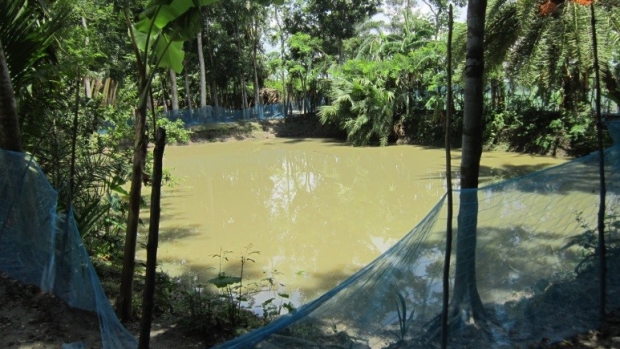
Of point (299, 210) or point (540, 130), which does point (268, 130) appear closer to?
point (540, 130)

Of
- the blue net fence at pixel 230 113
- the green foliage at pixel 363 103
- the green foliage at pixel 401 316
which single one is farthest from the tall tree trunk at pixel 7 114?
the blue net fence at pixel 230 113

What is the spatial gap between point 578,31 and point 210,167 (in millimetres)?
11666

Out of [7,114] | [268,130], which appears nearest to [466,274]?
[7,114]

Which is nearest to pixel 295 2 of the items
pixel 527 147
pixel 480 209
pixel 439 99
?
pixel 439 99

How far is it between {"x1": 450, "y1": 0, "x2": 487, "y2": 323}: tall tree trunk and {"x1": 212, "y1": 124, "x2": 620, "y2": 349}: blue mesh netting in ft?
0.09

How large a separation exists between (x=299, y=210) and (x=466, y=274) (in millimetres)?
6953

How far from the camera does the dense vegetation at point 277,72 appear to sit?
14.0ft

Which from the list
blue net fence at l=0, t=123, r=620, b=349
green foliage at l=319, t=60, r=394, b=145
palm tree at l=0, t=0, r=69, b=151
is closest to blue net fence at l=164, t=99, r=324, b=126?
green foliage at l=319, t=60, r=394, b=145

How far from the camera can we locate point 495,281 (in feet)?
10.3

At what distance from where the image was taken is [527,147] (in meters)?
16.1

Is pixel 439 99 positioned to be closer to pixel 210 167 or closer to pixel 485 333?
pixel 210 167

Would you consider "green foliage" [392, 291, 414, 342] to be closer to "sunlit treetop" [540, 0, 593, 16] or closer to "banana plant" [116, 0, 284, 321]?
"banana plant" [116, 0, 284, 321]

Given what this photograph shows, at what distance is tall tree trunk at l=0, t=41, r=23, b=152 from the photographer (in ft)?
12.7

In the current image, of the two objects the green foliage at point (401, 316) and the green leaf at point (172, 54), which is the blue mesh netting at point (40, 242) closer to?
the green leaf at point (172, 54)
